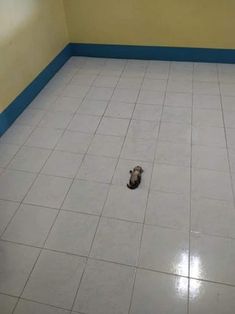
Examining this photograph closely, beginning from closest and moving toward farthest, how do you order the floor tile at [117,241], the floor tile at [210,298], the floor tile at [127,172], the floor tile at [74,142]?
the floor tile at [210,298], the floor tile at [117,241], the floor tile at [127,172], the floor tile at [74,142]

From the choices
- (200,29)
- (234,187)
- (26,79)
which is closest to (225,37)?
(200,29)

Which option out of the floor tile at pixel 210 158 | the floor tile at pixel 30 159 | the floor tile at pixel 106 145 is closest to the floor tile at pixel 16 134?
the floor tile at pixel 30 159

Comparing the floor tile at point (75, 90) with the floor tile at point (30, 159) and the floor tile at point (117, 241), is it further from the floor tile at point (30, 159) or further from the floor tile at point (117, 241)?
the floor tile at point (117, 241)

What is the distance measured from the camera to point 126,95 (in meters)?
3.32

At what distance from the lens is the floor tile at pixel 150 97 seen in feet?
10.4

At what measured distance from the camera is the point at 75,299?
1546 millimetres

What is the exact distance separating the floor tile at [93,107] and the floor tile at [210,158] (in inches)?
45.9

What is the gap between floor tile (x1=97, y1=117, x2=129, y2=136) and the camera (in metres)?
2.75

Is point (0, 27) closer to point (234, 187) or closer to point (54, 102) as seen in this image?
point (54, 102)

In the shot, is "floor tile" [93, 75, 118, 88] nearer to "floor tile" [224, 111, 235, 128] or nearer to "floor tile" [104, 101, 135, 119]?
"floor tile" [104, 101, 135, 119]

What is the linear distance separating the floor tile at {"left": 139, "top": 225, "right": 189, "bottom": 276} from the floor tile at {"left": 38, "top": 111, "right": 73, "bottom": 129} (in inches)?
61.3

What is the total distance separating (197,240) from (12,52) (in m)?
2.59

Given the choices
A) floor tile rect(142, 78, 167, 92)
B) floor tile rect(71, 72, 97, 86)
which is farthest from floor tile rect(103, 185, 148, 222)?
floor tile rect(71, 72, 97, 86)

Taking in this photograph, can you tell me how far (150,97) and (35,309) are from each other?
98.9 inches
